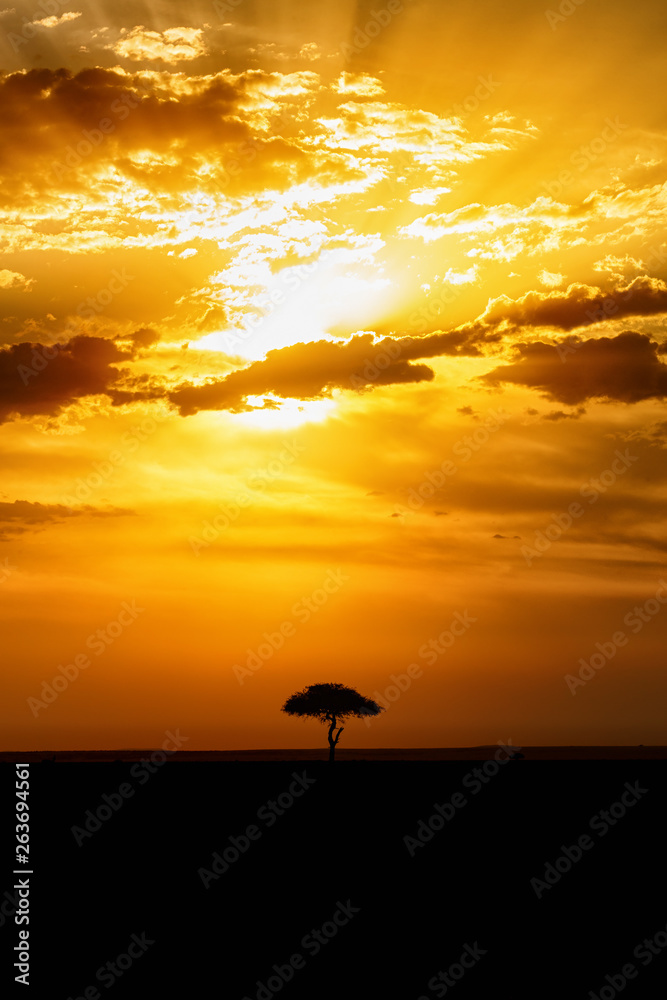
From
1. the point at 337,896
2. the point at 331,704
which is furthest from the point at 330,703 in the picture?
the point at 337,896

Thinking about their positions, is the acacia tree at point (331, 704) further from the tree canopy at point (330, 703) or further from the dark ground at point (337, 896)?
the dark ground at point (337, 896)

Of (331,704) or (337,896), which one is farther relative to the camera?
(331,704)

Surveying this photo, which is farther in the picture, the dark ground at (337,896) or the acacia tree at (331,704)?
the acacia tree at (331,704)

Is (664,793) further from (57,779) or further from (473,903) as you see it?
(57,779)

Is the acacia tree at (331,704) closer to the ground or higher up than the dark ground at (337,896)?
closer to the ground

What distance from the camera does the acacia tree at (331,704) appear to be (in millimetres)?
86812

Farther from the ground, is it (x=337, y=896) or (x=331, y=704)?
(x=337, y=896)

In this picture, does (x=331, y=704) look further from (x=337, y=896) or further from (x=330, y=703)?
(x=337, y=896)

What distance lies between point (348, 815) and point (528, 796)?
1216 cm

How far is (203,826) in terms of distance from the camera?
117 ft

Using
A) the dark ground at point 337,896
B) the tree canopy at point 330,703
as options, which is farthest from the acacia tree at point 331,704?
the dark ground at point 337,896

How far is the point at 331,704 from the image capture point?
86938 millimetres

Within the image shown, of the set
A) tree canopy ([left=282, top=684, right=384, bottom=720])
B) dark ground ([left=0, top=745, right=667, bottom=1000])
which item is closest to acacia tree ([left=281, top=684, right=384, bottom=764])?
tree canopy ([left=282, top=684, right=384, bottom=720])

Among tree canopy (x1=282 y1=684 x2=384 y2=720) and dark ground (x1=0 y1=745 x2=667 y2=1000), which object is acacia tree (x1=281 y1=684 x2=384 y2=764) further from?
dark ground (x1=0 y1=745 x2=667 y2=1000)
